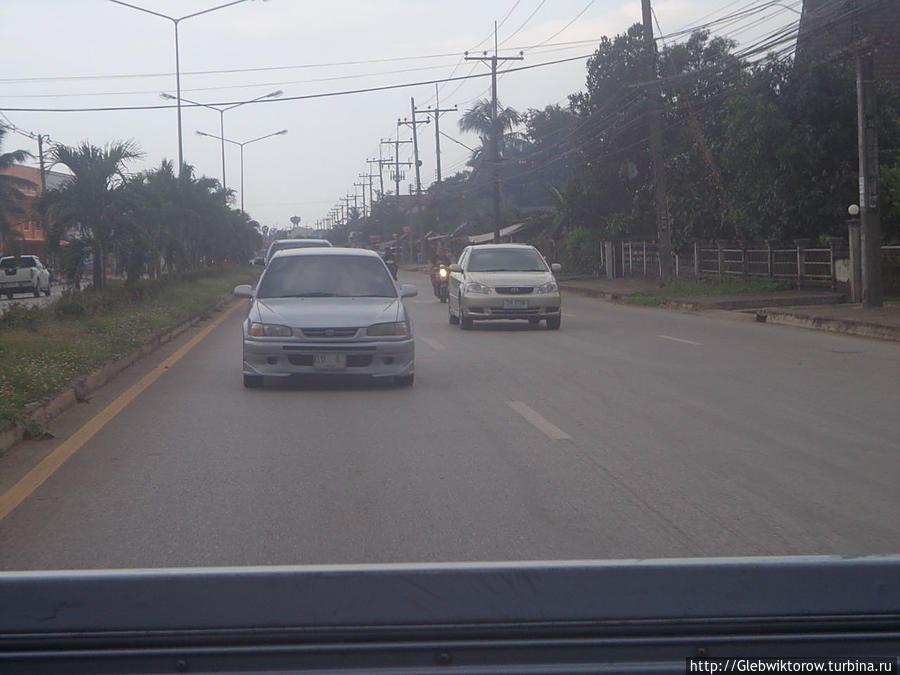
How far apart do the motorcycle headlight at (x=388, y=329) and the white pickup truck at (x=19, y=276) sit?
3456 cm

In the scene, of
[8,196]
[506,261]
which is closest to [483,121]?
[8,196]

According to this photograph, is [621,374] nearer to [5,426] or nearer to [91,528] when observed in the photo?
[5,426]

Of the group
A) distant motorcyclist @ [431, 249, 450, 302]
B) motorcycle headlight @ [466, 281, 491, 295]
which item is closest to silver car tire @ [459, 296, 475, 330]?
motorcycle headlight @ [466, 281, 491, 295]

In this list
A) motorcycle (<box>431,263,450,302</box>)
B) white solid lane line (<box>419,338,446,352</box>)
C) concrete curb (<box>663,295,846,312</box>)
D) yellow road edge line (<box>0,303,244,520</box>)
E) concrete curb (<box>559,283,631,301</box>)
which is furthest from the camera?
concrete curb (<box>559,283,631,301</box>)

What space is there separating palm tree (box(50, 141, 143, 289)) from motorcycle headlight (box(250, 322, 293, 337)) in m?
15.4

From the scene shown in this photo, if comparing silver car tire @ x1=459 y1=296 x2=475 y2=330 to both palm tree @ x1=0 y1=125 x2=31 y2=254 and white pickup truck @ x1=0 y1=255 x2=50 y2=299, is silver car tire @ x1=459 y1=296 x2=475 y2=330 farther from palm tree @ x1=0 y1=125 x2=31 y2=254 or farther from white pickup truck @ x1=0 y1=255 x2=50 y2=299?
palm tree @ x1=0 y1=125 x2=31 y2=254

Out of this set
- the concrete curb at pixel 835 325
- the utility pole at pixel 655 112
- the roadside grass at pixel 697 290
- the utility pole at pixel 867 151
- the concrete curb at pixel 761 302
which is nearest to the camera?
the concrete curb at pixel 835 325

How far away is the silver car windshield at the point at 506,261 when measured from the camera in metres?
22.2

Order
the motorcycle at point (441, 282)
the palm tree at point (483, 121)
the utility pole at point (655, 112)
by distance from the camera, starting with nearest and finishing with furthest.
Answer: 1. the utility pole at point (655, 112)
2. the motorcycle at point (441, 282)
3. the palm tree at point (483, 121)

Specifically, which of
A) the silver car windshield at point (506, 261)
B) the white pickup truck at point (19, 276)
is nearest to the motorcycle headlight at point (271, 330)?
the silver car windshield at point (506, 261)

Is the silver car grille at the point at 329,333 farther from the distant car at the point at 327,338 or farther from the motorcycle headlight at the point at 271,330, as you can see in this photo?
the motorcycle headlight at the point at 271,330

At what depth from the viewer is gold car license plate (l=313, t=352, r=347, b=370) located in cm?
1173

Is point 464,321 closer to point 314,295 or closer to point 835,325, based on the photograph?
point 835,325

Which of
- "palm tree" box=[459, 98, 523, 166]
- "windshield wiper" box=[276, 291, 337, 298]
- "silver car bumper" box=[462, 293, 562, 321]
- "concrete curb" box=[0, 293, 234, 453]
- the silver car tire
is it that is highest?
"palm tree" box=[459, 98, 523, 166]
